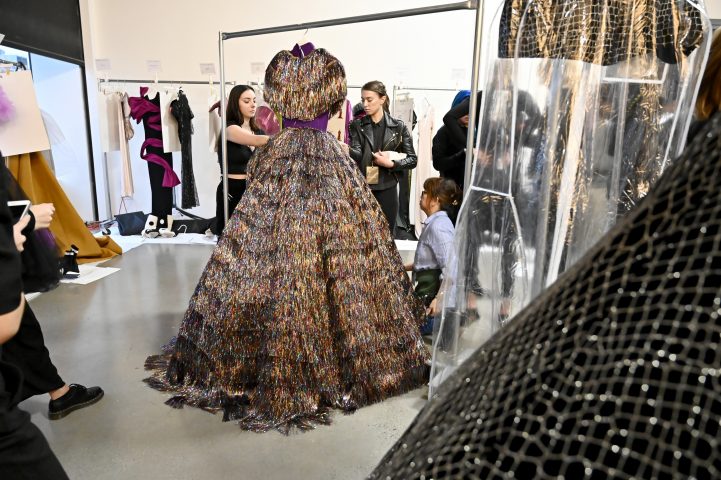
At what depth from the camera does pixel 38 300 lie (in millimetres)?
3119

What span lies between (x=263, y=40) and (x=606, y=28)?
4.91 m

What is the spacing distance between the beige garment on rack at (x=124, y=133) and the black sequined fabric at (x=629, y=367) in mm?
5649

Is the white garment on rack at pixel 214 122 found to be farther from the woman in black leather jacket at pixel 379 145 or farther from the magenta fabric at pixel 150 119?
the woman in black leather jacket at pixel 379 145

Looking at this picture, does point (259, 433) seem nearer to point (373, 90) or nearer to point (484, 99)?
point (484, 99)

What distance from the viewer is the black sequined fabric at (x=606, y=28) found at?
1158mm

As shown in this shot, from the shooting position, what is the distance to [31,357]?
176cm

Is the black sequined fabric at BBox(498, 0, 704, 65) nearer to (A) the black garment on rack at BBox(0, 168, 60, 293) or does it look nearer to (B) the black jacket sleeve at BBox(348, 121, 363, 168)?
(A) the black garment on rack at BBox(0, 168, 60, 293)

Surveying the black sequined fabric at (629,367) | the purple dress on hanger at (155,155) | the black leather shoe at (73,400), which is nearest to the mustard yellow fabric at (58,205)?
the purple dress on hanger at (155,155)

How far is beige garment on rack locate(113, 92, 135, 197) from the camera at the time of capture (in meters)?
5.21

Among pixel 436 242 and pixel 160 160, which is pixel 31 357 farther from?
pixel 160 160

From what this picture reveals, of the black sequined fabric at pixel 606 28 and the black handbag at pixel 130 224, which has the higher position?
the black sequined fabric at pixel 606 28

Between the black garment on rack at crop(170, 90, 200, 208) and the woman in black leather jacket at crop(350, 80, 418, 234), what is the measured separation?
2545 millimetres

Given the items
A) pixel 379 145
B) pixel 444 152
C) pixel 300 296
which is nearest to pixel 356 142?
pixel 379 145

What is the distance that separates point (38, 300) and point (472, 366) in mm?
3464
